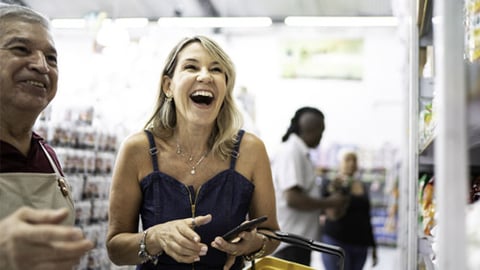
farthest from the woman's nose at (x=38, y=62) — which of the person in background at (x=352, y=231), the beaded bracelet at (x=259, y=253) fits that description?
the person in background at (x=352, y=231)

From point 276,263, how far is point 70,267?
3.03 feet

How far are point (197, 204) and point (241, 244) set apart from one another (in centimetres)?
27

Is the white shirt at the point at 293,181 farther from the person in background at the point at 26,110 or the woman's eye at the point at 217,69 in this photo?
the person in background at the point at 26,110

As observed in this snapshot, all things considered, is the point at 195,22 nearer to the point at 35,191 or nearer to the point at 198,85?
the point at 198,85

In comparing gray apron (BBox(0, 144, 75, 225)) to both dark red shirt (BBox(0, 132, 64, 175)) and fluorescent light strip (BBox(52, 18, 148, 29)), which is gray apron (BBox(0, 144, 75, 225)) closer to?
dark red shirt (BBox(0, 132, 64, 175))

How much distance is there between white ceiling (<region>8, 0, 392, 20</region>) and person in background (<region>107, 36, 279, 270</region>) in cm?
114

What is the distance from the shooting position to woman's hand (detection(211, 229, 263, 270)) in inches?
67.5

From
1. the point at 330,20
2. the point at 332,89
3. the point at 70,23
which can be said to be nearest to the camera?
the point at 70,23

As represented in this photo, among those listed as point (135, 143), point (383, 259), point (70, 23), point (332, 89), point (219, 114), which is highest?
point (332, 89)

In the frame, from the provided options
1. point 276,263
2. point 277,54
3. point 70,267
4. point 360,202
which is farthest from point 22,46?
point 277,54

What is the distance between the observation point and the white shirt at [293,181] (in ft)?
11.3

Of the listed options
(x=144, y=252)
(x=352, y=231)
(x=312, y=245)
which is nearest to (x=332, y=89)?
(x=352, y=231)

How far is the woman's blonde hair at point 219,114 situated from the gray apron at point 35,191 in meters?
0.57

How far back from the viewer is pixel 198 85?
6.66ft
